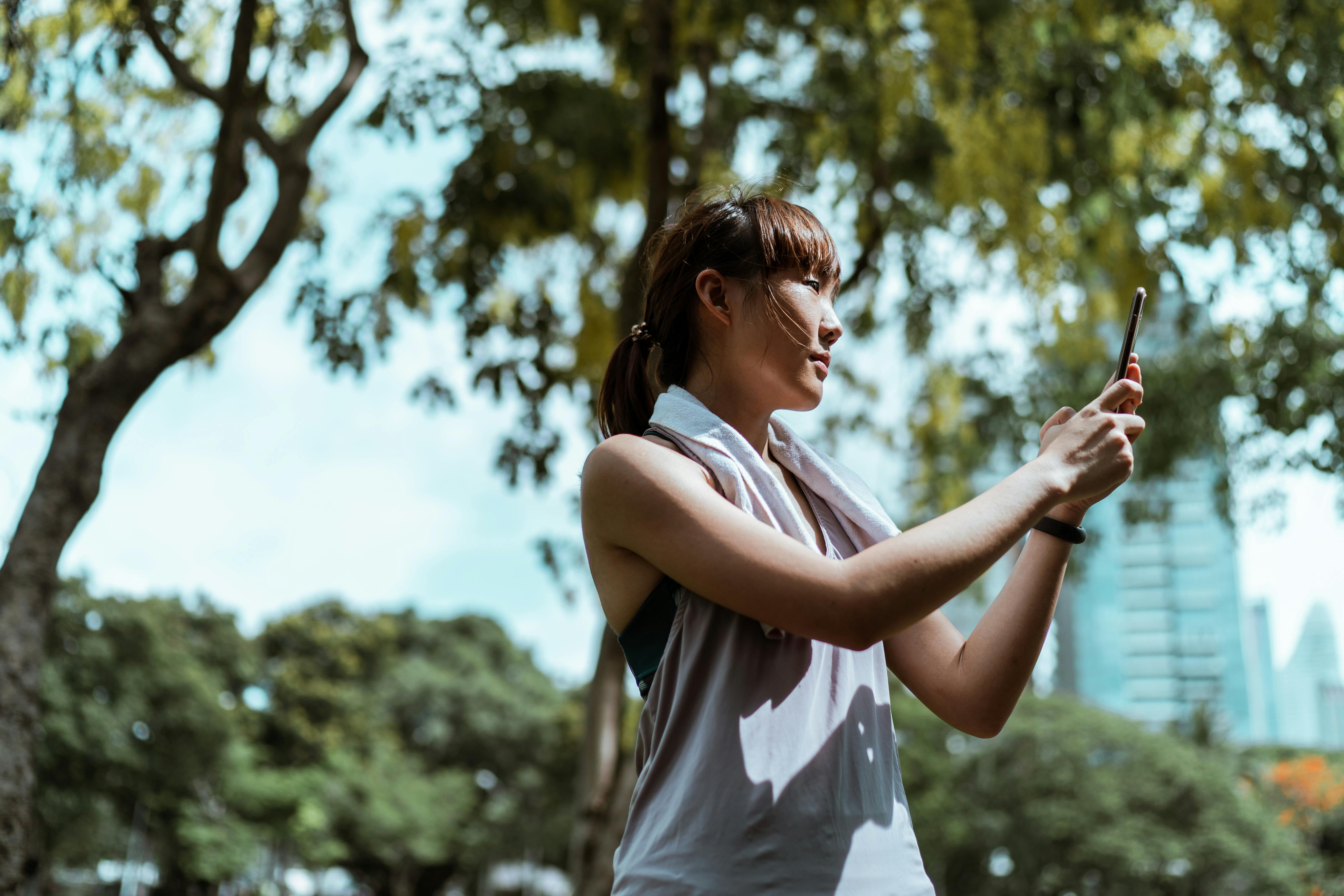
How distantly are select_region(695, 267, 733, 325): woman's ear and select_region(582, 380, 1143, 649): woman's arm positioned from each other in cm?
22

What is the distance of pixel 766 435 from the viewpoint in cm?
140

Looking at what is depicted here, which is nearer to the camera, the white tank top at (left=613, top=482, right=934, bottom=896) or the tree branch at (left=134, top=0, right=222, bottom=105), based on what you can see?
the white tank top at (left=613, top=482, right=934, bottom=896)

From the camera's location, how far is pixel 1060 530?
1.26 meters

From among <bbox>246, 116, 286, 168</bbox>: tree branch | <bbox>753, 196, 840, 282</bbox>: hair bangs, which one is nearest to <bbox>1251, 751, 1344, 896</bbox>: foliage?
<bbox>246, 116, 286, 168</bbox>: tree branch

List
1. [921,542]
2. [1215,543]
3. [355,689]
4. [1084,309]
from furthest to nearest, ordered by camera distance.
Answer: [1215,543] → [355,689] → [1084,309] → [921,542]

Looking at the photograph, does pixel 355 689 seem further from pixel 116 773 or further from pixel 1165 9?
pixel 1165 9

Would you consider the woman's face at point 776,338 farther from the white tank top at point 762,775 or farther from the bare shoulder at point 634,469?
the white tank top at point 762,775

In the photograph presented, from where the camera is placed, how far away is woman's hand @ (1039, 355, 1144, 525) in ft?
3.74

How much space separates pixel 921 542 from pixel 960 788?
2376 cm

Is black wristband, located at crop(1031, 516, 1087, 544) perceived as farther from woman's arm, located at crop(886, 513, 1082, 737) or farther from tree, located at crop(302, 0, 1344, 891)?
tree, located at crop(302, 0, 1344, 891)

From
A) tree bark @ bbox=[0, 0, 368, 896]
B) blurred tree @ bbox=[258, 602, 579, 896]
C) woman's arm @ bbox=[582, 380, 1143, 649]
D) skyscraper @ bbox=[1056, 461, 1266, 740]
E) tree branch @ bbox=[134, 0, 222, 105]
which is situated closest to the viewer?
woman's arm @ bbox=[582, 380, 1143, 649]

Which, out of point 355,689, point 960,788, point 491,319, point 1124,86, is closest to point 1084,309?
point 1124,86

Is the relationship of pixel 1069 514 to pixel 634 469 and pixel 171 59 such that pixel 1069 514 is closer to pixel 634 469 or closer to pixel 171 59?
pixel 634 469

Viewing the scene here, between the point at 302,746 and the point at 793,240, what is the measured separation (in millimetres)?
29686
